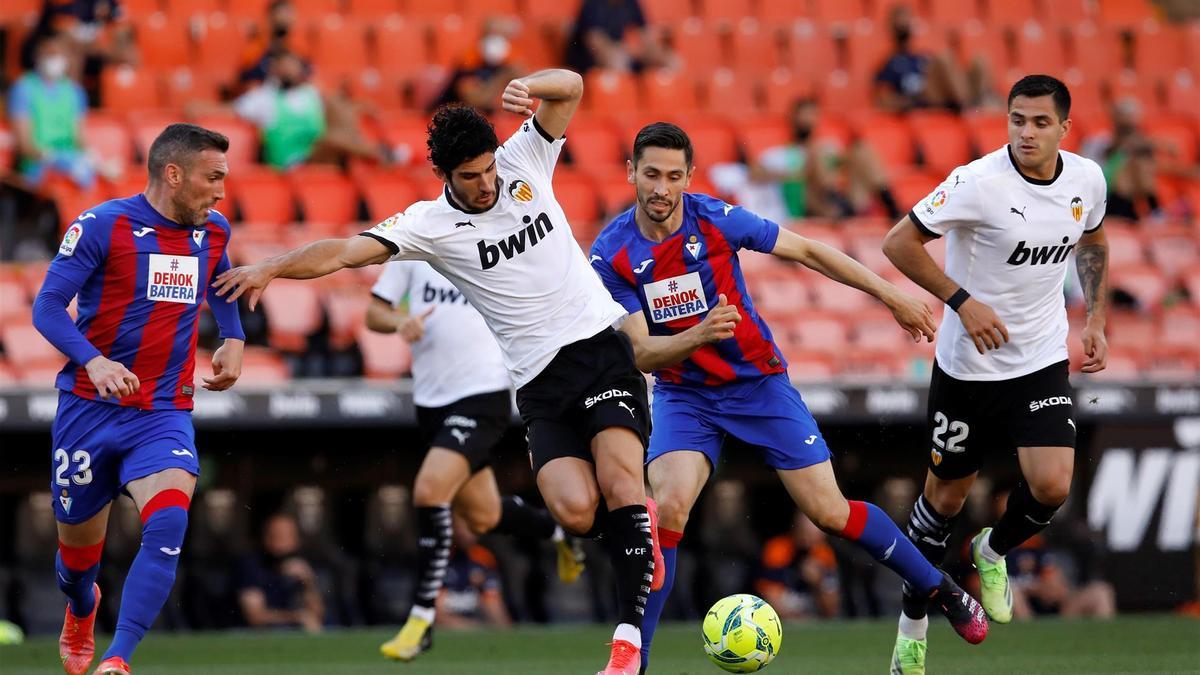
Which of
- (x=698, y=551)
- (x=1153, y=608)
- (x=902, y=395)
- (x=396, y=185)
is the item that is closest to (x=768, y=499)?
(x=698, y=551)

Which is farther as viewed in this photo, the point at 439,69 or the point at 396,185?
the point at 439,69

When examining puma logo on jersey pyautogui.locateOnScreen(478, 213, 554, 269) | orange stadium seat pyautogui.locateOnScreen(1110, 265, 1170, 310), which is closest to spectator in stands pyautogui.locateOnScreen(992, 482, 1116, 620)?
orange stadium seat pyautogui.locateOnScreen(1110, 265, 1170, 310)

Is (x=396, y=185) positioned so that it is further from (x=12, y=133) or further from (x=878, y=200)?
(x=878, y=200)

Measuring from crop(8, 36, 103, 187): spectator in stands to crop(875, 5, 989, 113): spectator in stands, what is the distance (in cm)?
804

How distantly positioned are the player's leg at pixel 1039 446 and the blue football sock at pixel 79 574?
175 inches

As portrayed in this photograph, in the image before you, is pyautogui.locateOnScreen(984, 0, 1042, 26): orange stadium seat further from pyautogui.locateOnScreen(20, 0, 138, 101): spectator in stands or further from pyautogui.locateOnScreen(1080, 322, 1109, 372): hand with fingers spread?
pyautogui.locateOnScreen(1080, 322, 1109, 372): hand with fingers spread

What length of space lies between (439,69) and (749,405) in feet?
30.0

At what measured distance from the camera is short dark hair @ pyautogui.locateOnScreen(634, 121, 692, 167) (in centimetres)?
786

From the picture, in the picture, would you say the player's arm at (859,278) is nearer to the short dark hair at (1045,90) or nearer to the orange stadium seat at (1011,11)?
the short dark hair at (1045,90)

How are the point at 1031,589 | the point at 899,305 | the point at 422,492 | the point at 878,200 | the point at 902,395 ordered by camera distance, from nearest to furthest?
1. the point at 899,305
2. the point at 422,492
3. the point at 902,395
4. the point at 1031,589
5. the point at 878,200

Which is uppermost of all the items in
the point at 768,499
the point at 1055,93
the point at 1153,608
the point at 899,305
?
the point at 1055,93

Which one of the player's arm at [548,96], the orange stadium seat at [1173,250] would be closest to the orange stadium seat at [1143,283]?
the orange stadium seat at [1173,250]

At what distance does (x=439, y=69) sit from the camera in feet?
54.5

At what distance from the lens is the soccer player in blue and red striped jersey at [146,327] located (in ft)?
25.3
